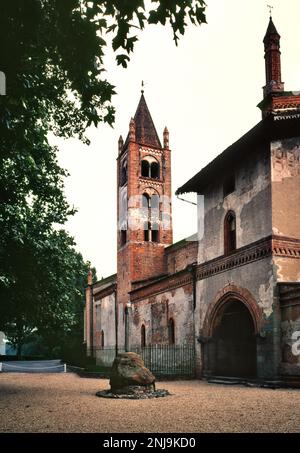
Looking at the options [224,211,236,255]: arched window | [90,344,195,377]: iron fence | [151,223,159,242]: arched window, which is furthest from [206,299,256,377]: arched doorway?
[151,223,159,242]: arched window

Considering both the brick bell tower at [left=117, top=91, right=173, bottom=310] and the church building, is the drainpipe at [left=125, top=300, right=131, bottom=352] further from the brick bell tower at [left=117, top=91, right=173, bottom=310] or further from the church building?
the brick bell tower at [left=117, top=91, right=173, bottom=310]

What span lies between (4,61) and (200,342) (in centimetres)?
1641

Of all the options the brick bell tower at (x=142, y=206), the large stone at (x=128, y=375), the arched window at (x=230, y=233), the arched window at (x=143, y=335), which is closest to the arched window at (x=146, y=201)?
the brick bell tower at (x=142, y=206)

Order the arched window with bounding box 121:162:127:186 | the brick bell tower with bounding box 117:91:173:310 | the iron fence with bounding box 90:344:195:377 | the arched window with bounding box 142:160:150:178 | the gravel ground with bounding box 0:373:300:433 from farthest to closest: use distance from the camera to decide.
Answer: the arched window with bounding box 121:162:127:186 → the arched window with bounding box 142:160:150:178 → the brick bell tower with bounding box 117:91:173:310 → the iron fence with bounding box 90:344:195:377 → the gravel ground with bounding box 0:373:300:433

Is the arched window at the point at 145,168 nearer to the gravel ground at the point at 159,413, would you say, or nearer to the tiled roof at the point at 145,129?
the tiled roof at the point at 145,129

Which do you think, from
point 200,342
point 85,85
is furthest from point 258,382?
point 85,85

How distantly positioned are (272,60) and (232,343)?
13.3 m

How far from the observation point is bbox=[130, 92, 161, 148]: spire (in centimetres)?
3489

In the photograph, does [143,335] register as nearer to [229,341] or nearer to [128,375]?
[229,341]

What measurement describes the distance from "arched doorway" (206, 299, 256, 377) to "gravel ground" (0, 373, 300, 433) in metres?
5.94

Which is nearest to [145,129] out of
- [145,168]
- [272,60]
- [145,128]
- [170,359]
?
[145,128]

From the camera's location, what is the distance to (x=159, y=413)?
9094 mm

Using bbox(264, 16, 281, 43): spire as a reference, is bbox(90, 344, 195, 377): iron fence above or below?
below

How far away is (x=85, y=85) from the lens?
5840 mm
